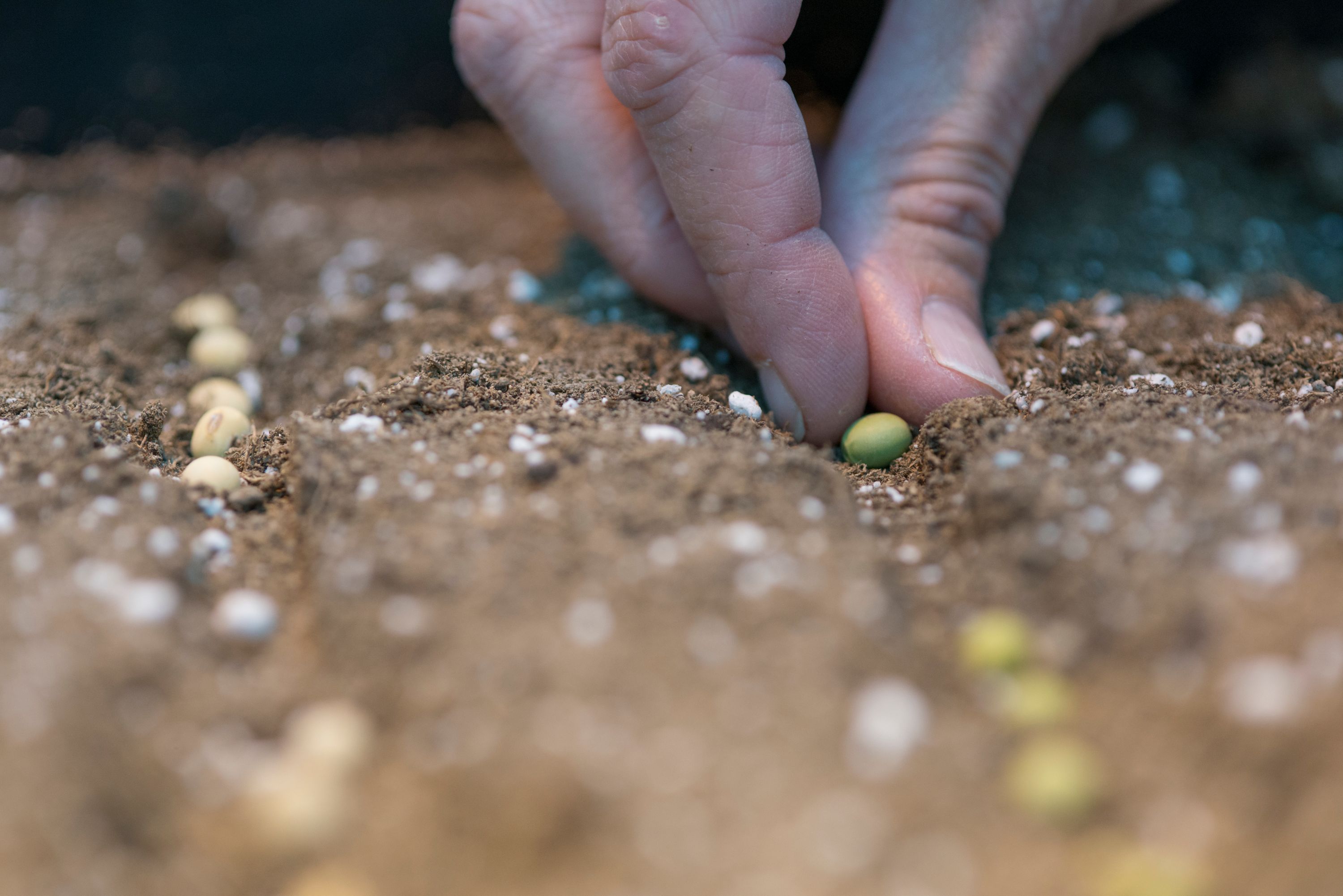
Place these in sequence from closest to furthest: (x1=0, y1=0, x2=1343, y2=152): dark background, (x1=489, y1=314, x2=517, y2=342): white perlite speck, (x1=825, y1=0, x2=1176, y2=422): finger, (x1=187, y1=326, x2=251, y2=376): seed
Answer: (x1=825, y1=0, x2=1176, y2=422): finger < (x1=489, y1=314, x2=517, y2=342): white perlite speck < (x1=187, y1=326, x2=251, y2=376): seed < (x1=0, y1=0, x2=1343, y2=152): dark background

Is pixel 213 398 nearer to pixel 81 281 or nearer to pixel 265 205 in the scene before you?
pixel 81 281

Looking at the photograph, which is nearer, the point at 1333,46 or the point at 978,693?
the point at 978,693

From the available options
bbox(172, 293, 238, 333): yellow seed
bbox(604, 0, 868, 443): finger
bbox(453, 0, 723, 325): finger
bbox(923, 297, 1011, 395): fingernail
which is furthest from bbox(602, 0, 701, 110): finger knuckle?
bbox(172, 293, 238, 333): yellow seed

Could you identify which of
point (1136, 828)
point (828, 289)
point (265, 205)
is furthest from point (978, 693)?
point (265, 205)

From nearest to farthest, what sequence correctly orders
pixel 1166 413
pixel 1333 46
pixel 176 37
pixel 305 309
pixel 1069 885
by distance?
pixel 1069 885 < pixel 1166 413 < pixel 305 309 < pixel 1333 46 < pixel 176 37

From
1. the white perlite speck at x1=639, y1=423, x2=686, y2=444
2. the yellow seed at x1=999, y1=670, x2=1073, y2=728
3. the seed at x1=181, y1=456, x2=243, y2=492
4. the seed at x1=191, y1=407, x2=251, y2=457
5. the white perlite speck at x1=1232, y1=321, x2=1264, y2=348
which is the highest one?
the white perlite speck at x1=1232, y1=321, x2=1264, y2=348

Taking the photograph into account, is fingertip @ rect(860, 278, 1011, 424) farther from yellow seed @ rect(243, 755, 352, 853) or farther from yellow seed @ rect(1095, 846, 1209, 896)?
yellow seed @ rect(243, 755, 352, 853)

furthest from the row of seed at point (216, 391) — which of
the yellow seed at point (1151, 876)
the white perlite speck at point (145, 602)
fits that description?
the yellow seed at point (1151, 876)

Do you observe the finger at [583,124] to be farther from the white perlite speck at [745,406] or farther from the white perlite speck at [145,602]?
the white perlite speck at [145,602]
